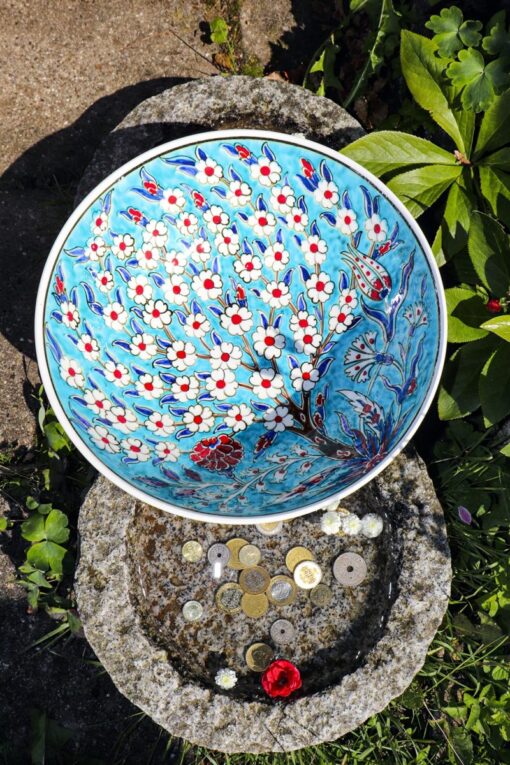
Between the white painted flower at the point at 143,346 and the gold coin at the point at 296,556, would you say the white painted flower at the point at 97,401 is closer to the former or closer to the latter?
the white painted flower at the point at 143,346

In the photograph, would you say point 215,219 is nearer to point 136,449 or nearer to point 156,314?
point 156,314

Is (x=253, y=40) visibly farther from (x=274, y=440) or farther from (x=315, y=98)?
(x=274, y=440)

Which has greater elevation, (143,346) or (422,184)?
(422,184)

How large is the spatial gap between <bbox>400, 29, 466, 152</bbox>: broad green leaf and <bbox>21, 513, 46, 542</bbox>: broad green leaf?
1.85 meters

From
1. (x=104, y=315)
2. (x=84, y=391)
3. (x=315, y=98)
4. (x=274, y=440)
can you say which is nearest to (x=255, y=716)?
(x=274, y=440)

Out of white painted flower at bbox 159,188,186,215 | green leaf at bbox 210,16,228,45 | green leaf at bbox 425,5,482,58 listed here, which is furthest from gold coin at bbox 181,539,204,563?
green leaf at bbox 210,16,228,45

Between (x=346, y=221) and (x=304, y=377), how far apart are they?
51 cm

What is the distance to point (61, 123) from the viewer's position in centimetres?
295

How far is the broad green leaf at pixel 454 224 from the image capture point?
236 centimetres

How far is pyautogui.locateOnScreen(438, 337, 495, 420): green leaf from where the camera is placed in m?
2.37

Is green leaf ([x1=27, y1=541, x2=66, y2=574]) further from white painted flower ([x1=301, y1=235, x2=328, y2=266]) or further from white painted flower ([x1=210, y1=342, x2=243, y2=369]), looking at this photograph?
white painted flower ([x1=301, y1=235, x2=328, y2=266])

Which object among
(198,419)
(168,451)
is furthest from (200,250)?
(168,451)

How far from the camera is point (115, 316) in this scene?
2393 mm

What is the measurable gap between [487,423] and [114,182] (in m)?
1.32
